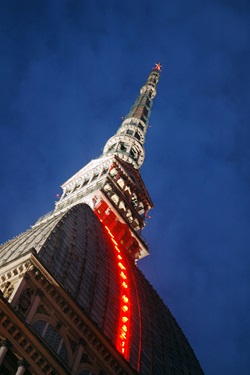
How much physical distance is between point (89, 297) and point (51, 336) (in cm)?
940

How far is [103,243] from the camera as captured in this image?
57.5 metres

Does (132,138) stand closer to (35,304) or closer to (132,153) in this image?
(132,153)

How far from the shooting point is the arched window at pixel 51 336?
109 ft

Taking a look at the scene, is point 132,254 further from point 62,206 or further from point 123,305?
point 123,305

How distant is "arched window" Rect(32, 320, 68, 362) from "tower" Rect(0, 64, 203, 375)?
6 centimetres

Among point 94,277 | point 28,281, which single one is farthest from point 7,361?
point 94,277

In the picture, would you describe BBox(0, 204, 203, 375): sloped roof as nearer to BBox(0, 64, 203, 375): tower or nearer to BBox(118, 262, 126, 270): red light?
BBox(0, 64, 203, 375): tower

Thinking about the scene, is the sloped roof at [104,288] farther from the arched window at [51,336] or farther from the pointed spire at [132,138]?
the pointed spire at [132,138]

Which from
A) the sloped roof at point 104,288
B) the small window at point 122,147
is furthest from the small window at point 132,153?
the sloped roof at point 104,288

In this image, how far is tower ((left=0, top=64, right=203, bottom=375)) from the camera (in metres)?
30.9

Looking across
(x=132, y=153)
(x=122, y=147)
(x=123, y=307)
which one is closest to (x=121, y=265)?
(x=123, y=307)

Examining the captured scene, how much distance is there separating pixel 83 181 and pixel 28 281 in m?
46.7

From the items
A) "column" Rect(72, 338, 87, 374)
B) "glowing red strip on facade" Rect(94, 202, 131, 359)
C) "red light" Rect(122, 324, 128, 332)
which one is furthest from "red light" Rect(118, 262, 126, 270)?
"column" Rect(72, 338, 87, 374)

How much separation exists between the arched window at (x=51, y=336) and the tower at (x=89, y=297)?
6 cm
